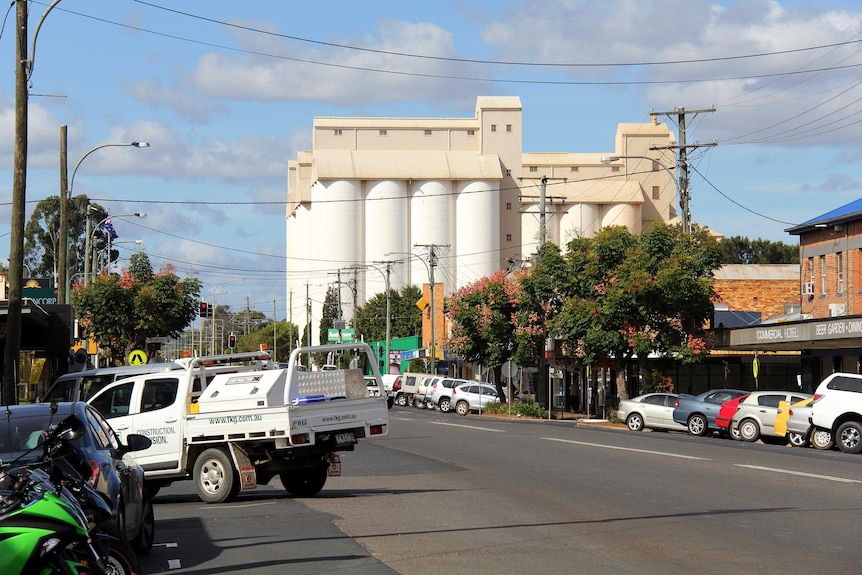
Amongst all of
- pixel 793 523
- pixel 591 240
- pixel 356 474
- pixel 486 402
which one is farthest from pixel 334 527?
pixel 486 402

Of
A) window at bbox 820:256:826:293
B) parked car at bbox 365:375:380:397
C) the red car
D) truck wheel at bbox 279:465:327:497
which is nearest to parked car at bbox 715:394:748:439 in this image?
the red car

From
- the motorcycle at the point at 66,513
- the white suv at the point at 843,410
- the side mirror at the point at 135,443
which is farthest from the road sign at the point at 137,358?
the motorcycle at the point at 66,513

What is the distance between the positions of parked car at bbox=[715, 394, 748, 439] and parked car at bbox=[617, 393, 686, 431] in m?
3.12

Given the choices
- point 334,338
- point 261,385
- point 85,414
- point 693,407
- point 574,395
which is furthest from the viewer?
point 334,338

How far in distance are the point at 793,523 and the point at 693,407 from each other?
24901 mm

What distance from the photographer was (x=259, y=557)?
1130 centimetres

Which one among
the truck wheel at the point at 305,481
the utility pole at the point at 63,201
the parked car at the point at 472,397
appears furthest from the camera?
the parked car at the point at 472,397

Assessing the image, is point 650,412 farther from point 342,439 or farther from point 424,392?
point 342,439

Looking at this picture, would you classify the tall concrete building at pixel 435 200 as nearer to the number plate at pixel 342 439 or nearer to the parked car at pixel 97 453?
the number plate at pixel 342 439

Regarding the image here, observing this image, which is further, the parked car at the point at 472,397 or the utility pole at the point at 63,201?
the parked car at the point at 472,397

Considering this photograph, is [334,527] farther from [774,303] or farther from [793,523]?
[774,303]

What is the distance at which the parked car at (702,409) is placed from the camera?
3719cm

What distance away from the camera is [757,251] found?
120m

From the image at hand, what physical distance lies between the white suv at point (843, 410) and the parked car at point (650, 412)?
929cm
